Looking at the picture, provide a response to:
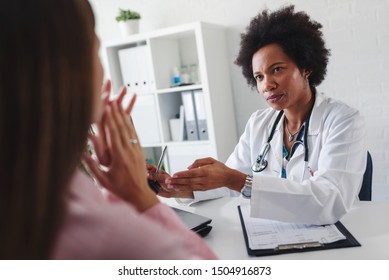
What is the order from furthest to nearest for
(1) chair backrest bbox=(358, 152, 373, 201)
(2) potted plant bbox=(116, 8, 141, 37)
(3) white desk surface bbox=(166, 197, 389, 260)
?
1. (2) potted plant bbox=(116, 8, 141, 37)
2. (1) chair backrest bbox=(358, 152, 373, 201)
3. (3) white desk surface bbox=(166, 197, 389, 260)

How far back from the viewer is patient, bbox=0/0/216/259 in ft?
1.16

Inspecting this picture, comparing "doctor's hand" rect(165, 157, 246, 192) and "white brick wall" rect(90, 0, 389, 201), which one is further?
"white brick wall" rect(90, 0, 389, 201)

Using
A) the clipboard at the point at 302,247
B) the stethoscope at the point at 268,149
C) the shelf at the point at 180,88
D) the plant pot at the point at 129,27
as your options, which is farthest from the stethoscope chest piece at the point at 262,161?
the plant pot at the point at 129,27

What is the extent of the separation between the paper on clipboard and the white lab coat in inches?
0.8

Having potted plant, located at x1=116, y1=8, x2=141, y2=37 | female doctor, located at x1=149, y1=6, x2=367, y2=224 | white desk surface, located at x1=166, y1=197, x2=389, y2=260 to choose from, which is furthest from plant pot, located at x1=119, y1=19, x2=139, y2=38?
white desk surface, located at x1=166, y1=197, x2=389, y2=260

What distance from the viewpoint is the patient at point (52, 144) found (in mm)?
354

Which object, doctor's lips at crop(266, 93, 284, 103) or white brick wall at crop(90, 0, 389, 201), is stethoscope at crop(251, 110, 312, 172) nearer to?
doctor's lips at crop(266, 93, 284, 103)

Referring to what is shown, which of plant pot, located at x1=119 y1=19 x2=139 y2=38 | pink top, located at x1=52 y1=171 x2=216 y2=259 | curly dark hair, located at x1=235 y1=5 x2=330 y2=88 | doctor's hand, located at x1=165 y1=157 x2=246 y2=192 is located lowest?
doctor's hand, located at x1=165 y1=157 x2=246 y2=192

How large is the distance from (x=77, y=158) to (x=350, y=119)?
0.94 meters

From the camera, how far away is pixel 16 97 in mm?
357

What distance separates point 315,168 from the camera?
3.81 ft

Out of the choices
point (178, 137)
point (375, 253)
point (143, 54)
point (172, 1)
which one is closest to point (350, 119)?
point (375, 253)

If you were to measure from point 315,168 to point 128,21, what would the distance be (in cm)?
159

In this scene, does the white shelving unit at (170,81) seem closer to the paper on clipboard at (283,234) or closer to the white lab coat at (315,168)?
the white lab coat at (315,168)
